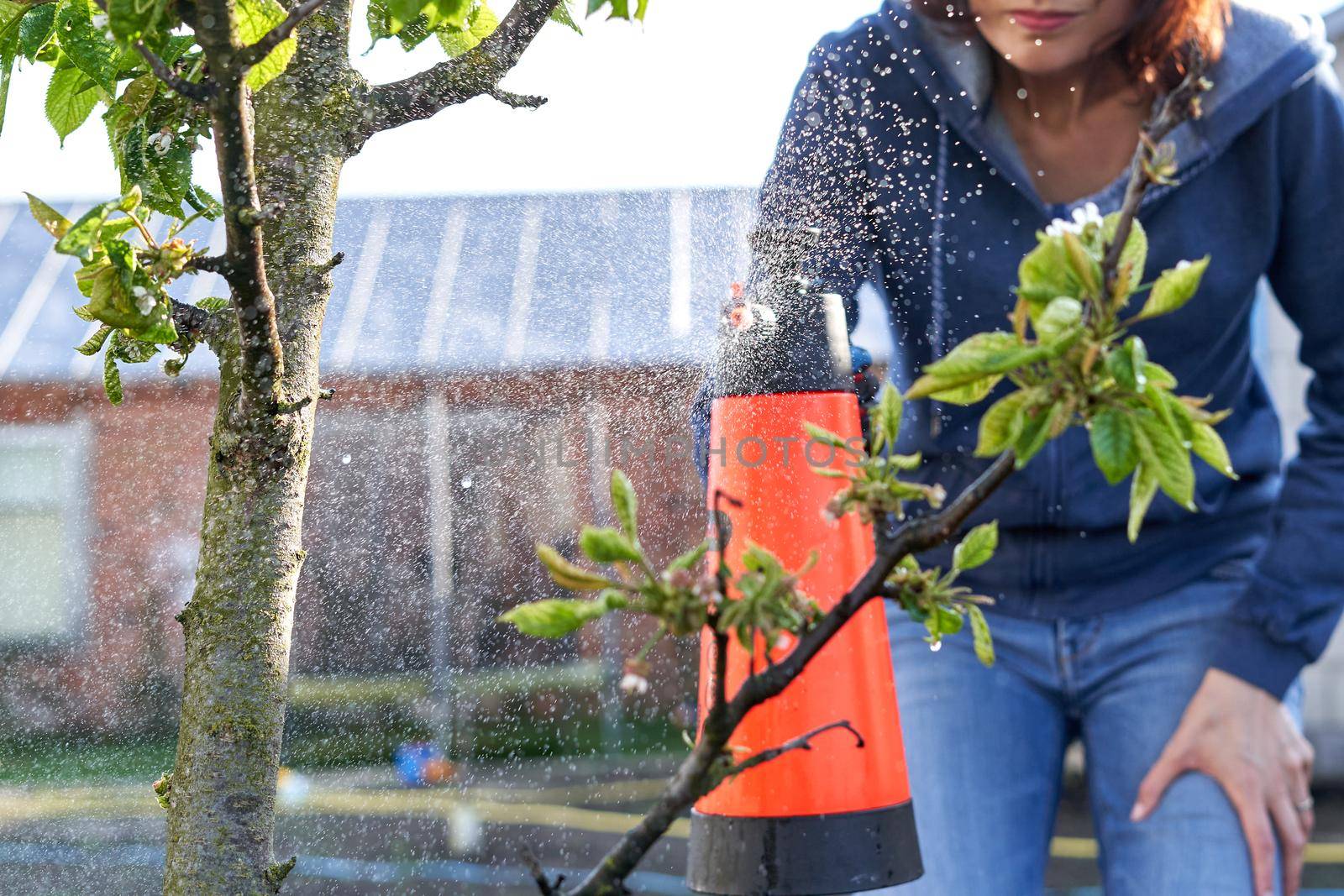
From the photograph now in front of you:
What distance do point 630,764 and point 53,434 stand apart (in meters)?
5.87

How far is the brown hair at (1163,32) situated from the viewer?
1963mm

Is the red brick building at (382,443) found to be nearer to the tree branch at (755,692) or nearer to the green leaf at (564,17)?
the green leaf at (564,17)

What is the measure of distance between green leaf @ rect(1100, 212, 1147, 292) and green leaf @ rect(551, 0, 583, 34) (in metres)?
0.84

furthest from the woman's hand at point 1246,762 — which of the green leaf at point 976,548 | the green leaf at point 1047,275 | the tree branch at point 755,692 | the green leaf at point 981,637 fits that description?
the green leaf at point 1047,275

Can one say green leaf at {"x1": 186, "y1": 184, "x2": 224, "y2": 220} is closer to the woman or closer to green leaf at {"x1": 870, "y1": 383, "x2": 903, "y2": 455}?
green leaf at {"x1": 870, "y1": 383, "x2": 903, "y2": 455}

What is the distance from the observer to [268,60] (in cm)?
100

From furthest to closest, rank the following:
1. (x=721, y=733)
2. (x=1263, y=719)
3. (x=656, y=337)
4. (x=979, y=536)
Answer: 1. (x=656, y=337)
2. (x=1263, y=719)
3. (x=979, y=536)
4. (x=721, y=733)

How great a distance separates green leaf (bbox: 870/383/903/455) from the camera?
82 cm

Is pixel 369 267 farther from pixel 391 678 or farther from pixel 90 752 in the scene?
pixel 90 752

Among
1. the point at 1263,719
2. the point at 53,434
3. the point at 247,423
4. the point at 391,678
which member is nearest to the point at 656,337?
the point at 391,678

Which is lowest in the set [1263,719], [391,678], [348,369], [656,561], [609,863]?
[391,678]

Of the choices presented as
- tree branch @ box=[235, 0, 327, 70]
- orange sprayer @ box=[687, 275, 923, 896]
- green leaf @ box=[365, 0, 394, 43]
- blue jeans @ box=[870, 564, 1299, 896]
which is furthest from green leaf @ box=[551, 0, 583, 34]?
blue jeans @ box=[870, 564, 1299, 896]

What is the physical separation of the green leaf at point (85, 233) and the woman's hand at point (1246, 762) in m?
1.61

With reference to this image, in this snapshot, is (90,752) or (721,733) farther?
(90,752)
